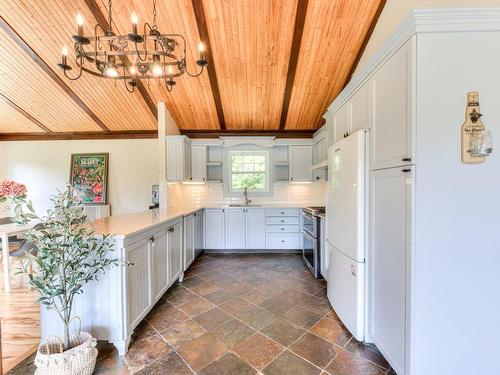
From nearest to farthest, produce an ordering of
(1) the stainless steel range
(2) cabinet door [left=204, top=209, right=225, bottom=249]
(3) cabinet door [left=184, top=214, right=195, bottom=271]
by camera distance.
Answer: (1) the stainless steel range, (3) cabinet door [left=184, top=214, right=195, bottom=271], (2) cabinet door [left=204, top=209, right=225, bottom=249]

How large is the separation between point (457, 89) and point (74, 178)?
6617 mm

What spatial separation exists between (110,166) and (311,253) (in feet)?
15.9

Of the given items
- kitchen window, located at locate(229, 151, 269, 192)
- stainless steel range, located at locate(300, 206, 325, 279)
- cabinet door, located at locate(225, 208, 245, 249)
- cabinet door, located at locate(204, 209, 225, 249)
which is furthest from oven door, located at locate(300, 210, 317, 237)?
cabinet door, located at locate(204, 209, 225, 249)

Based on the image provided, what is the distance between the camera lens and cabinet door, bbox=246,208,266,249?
450 centimetres

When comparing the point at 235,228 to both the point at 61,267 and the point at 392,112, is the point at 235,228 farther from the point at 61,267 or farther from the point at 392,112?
the point at 392,112

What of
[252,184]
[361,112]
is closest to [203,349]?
[361,112]

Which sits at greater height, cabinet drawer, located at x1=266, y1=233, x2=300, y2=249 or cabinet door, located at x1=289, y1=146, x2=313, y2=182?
cabinet door, located at x1=289, y1=146, x2=313, y2=182

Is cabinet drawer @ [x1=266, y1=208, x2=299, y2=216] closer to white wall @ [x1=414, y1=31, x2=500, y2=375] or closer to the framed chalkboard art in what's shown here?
white wall @ [x1=414, y1=31, x2=500, y2=375]

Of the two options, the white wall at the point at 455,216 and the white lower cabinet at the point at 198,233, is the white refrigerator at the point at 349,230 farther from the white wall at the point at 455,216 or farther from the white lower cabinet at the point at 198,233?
the white lower cabinet at the point at 198,233

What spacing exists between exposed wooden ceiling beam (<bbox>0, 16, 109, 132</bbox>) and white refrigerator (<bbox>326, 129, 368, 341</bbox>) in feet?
14.1

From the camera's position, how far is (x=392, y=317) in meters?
1.59

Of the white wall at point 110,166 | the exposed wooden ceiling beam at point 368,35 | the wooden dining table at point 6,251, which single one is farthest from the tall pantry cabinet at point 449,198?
the white wall at point 110,166

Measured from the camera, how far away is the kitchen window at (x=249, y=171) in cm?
495

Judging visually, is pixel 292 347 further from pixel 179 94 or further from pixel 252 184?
pixel 179 94
